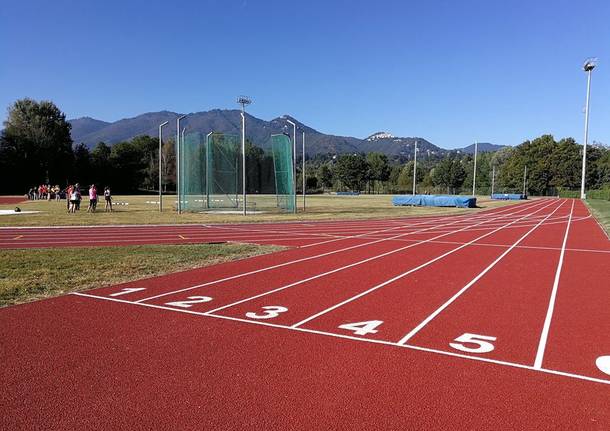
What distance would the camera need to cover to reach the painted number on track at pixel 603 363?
4.62 meters

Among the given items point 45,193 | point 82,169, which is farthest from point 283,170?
point 82,169

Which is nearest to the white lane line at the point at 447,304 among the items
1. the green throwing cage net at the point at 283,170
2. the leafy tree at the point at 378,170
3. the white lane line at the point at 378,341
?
the white lane line at the point at 378,341

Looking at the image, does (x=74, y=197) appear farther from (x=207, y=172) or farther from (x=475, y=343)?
(x=475, y=343)

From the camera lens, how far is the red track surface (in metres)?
3.67

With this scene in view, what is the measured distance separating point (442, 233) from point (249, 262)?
9.59 m

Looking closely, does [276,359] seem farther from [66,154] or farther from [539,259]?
[66,154]

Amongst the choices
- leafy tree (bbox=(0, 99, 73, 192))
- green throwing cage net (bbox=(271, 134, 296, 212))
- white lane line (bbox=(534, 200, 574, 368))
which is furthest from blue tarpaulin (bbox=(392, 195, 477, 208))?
leafy tree (bbox=(0, 99, 73, 192))

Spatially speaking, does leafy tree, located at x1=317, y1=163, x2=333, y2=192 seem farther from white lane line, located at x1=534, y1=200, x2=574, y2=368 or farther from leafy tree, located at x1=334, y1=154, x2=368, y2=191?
white lane line, located at x1=534, y1=200, x2=574, y2=368

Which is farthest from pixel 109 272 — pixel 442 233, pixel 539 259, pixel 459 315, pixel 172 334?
pixel 442 233

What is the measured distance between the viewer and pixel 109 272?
936cm

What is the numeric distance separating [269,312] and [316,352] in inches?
66.2

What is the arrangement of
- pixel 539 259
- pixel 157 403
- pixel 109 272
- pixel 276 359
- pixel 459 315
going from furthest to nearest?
pixel 539 259
pixel 109 272
pixel 459 315
pixel 276 359
pixel 157 403

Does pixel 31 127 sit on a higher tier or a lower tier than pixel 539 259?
higher

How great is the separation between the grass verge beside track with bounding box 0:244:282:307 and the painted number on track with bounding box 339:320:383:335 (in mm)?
4669
